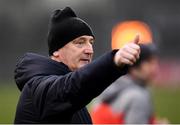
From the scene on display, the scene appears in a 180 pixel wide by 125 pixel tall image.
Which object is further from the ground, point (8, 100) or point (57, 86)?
point (57, 86)

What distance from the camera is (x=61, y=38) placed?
20.3 feet

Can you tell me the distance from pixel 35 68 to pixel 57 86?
52 cm

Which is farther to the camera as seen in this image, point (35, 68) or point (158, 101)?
point (158, 101)

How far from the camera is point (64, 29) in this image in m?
6.26

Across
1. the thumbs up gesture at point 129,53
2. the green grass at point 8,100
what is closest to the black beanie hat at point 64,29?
the thumbs up gesture at point 129,53

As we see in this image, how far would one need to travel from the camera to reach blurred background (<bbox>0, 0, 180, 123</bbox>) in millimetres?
30008

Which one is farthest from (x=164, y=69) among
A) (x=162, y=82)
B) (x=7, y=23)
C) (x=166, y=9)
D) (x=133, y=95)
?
(x=133, y=95)

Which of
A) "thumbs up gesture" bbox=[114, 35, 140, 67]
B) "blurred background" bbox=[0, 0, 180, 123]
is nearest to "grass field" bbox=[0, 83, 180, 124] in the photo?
"blurred background" bbox=[0, 0, 180, 123]

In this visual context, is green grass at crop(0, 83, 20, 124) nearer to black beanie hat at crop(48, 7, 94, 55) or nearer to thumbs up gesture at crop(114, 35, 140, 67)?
black beanie hat at crop(48, 7, 94, 55)

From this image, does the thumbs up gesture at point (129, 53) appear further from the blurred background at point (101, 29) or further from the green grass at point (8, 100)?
the blurred background at point (101, 29)

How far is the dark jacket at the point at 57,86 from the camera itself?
517 centimetres

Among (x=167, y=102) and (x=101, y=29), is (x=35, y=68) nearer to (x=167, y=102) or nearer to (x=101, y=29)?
(x=167, y=102)

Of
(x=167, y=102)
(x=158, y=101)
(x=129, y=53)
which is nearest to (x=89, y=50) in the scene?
(x=129, y=53)

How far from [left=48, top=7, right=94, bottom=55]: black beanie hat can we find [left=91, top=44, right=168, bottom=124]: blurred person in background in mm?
2645
